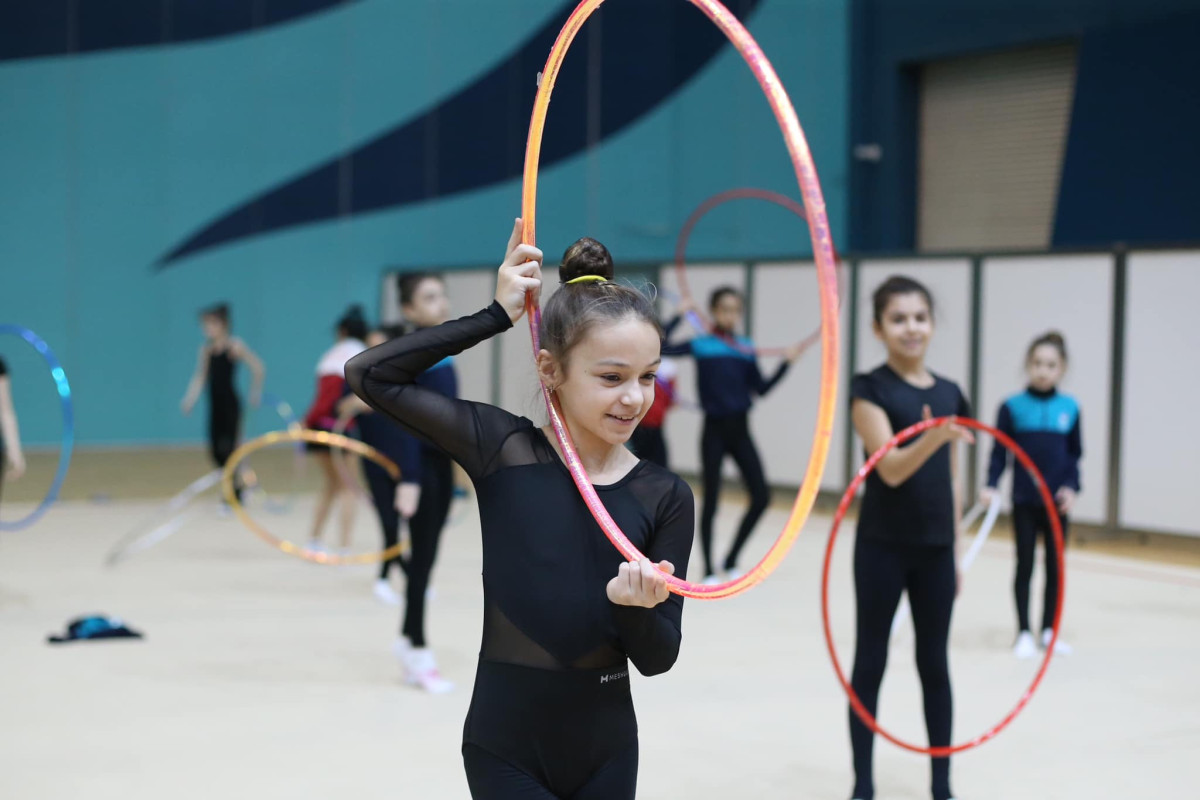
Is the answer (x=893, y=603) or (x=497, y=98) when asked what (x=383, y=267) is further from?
(x=893, y=603)

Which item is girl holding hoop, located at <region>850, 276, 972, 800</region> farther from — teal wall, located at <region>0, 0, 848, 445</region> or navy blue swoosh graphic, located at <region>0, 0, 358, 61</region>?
navy blue swoosh graphic, located at <region>0, 0, 358, 61</region>

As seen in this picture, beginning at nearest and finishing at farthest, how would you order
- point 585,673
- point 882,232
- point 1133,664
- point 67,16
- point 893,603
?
point 585,673 < point 893,603 < point 1133,664 < point 67,16 < point 882,232

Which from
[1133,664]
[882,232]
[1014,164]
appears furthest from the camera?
[882,232]

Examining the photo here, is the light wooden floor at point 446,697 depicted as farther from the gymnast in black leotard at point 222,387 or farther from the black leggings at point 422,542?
the gymnast in black leotard at point 222,387

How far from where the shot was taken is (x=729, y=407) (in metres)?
9.36

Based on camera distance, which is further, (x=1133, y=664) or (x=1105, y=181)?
(x=1105, y=181)

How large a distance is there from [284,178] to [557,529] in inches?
603

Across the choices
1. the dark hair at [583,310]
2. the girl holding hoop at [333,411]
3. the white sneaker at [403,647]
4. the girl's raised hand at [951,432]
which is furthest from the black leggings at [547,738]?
the girl holding hoop at [333,411]

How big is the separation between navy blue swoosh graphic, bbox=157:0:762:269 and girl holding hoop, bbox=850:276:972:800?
1342 cm

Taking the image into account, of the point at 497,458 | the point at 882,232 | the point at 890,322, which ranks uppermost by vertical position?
the point at 882,232

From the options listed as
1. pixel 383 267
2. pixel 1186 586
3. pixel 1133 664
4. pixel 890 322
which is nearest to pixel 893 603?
pixel 890 322

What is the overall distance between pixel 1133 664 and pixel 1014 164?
38.5 feet

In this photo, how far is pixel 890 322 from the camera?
4.84m

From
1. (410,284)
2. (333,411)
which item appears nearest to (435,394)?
(410,284)
